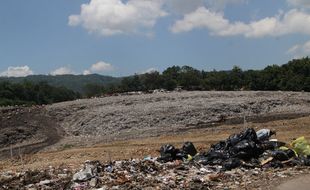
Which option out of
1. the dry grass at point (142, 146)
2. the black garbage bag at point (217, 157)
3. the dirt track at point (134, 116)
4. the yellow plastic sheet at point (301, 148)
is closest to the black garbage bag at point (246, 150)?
the black garbage bag at point (217, 157)

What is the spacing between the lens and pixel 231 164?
12703mm

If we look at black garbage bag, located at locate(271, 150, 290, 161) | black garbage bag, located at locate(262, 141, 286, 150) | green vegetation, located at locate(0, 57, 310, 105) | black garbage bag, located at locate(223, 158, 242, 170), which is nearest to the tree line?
green vegetation, located at locate(0, 57, 310, 105)

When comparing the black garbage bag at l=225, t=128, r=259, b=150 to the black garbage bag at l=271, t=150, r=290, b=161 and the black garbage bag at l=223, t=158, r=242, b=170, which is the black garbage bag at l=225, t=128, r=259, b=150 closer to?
the black garbage bag at l=271, t=150, r=290, b=161

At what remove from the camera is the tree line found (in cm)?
5425

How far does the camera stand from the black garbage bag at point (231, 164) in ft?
41.5

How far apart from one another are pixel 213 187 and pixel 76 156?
9016mm

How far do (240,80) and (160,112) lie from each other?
34.7 metres

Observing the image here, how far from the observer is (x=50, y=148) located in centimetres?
2461

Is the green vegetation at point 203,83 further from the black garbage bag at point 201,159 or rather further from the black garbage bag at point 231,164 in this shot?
the black garbage bag at point 231,164

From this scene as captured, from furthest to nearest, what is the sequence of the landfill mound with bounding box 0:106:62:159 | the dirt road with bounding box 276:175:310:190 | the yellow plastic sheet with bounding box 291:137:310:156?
the landfill mound with bounding box 0:106:62:159, the yellow plastic sheet with bounding box 291:137:310:156, the dirt road with bounding box 276:175:310:190

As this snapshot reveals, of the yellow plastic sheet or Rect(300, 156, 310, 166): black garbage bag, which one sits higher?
the yellow plastic sheet

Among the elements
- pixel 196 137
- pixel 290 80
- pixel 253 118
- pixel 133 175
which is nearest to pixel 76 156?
pixel 196 137

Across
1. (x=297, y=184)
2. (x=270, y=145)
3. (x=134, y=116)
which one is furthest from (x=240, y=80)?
(x=297, y=184)

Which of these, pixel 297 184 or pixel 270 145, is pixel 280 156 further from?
pixel 297 184
